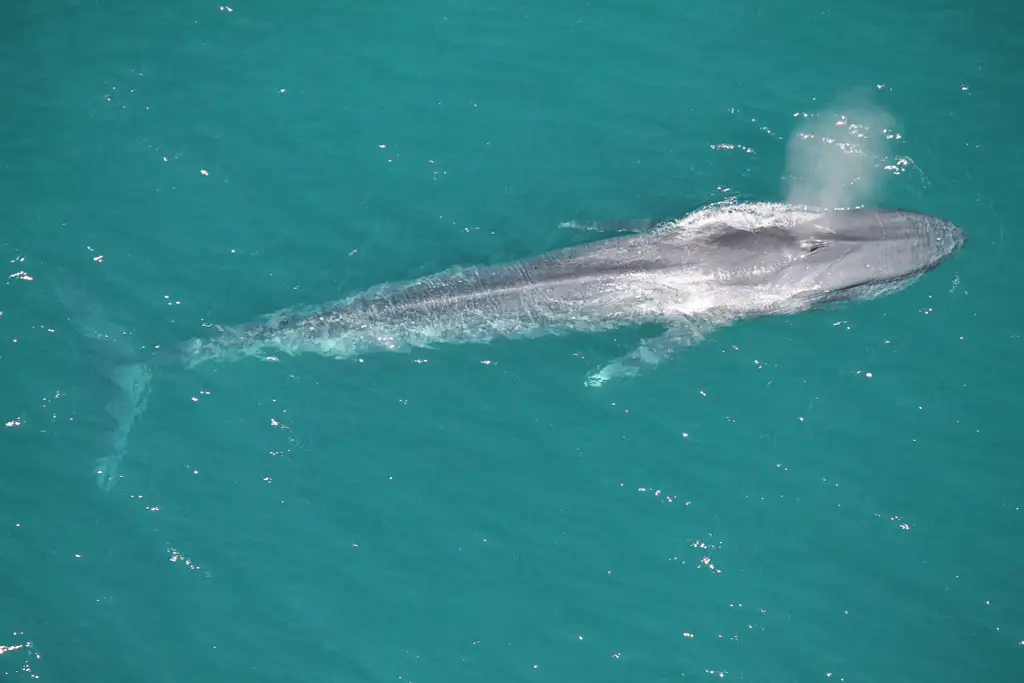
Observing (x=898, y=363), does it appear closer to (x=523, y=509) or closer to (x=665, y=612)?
(x=665, y=612)

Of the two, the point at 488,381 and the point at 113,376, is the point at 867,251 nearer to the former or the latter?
the point at 488,381

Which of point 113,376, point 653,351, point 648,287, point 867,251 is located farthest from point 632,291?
point 113,376

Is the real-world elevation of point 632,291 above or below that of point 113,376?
above

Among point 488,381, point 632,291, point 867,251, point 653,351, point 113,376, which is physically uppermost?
point 867,251

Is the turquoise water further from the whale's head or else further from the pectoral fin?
the whale's head

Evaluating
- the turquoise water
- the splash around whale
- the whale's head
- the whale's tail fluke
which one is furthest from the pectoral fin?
the whale's tail fluke

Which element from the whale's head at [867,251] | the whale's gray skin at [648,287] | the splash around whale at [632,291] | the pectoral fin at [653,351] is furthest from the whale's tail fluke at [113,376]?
the whale's head at [867,251]
